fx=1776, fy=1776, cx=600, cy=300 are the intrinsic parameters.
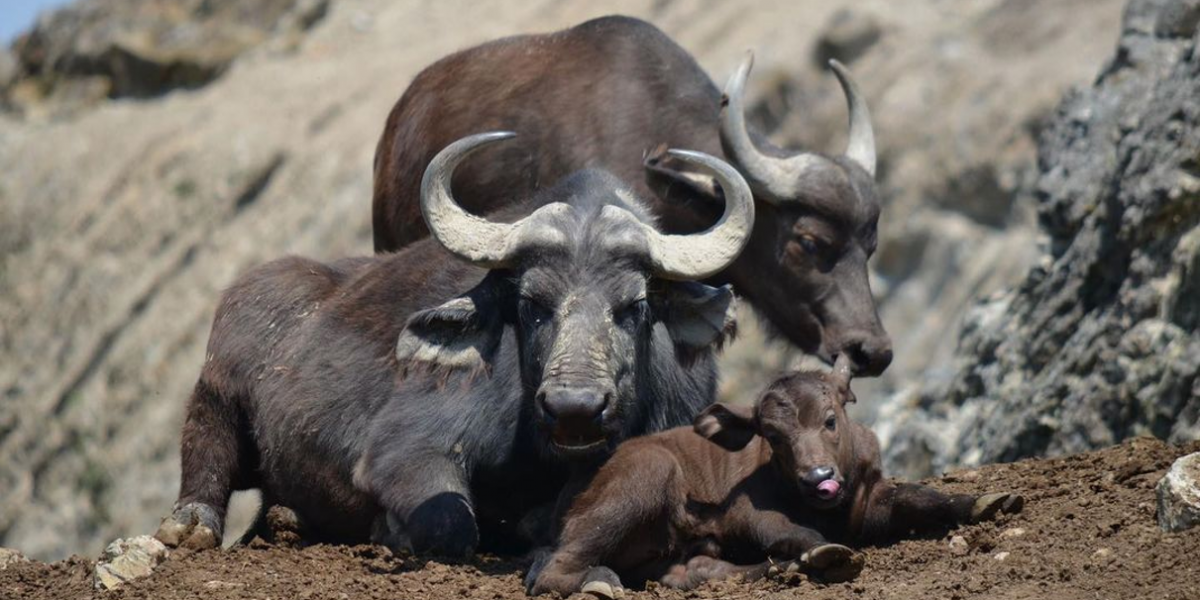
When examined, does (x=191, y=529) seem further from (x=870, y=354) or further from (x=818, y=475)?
(x=870, y=354)

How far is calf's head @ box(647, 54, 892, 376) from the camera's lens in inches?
461

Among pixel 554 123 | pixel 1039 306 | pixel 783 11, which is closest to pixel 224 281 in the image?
pixel 783 11

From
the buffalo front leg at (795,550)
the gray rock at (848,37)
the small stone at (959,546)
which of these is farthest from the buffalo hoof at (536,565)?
the gray rock at (848,37)

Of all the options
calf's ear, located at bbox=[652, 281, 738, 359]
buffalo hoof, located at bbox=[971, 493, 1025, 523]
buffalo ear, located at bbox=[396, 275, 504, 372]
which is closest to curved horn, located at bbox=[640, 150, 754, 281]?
calf's ear, located at bbox=[652, 281, 738, 359]

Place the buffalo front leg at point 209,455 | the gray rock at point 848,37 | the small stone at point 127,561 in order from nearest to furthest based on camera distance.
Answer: the small stone at point 127,561
the buffalo front leg at point 209,455
the gray rock at point 848,37

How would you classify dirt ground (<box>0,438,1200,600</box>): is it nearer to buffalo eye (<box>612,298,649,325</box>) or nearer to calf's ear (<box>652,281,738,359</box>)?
buffalo eye (<box>612,298,649,325</box>)

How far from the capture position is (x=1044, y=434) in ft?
33.8

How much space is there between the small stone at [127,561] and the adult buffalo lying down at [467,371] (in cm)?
58

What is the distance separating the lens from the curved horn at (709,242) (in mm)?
8438

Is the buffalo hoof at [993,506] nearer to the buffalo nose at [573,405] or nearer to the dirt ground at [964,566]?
the dirt ground at [964,566]

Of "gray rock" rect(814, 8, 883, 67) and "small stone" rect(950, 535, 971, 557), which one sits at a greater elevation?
"small stone" rect(950, 535, 971, 557)

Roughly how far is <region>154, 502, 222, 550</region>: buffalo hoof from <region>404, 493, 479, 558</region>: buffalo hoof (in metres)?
1.22

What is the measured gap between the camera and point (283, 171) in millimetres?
29703

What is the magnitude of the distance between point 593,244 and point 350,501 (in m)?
1.91
